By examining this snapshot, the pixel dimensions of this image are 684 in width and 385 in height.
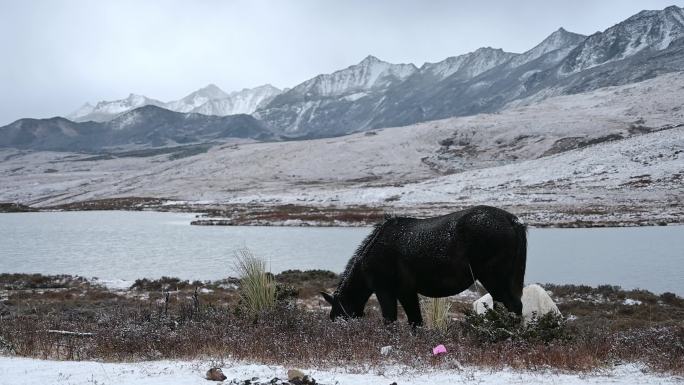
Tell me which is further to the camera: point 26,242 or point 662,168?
point 662,168

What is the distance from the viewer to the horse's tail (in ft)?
30.3

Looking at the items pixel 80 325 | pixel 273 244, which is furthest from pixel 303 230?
pixel 80 325

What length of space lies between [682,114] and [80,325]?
145 meters

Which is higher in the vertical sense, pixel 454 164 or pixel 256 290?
pixel 256 290

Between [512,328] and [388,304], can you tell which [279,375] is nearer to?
[388,304]

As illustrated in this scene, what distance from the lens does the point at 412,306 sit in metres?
9.84

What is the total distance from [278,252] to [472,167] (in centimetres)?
9171

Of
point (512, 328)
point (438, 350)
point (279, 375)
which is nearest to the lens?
point (279, 375)

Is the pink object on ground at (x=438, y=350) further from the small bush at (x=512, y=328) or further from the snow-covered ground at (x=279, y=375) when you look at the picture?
the small bush at (x=512, y=328)

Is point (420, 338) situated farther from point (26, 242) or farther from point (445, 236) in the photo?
point (26, 242)

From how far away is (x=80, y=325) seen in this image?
11367 millimetres

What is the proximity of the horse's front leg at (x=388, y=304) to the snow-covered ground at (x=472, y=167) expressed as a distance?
51.6 meters

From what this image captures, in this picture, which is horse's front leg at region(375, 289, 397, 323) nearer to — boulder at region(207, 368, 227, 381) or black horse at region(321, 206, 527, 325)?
black horse at region(321, 206, 527, 325)

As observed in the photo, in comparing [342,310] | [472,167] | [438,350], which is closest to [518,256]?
[438,350]
